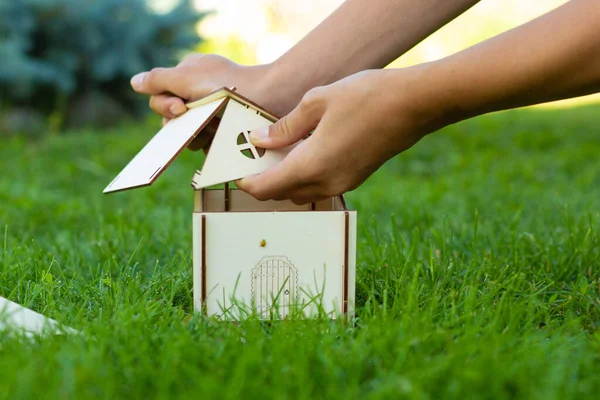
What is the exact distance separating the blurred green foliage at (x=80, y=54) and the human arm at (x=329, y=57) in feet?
8.71

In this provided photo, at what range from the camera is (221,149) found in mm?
1111

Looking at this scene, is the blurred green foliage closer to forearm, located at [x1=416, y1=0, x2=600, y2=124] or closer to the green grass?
the green grass

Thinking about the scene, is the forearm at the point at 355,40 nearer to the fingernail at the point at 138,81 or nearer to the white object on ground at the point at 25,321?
the fingernail at the point at 138,81

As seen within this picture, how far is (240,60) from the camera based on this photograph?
673cm

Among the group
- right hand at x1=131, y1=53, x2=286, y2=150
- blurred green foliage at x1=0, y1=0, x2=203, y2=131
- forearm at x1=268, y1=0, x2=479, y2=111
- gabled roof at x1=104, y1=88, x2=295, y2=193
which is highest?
blurred green foliage at x1=0, y1=0, x2=203, y2=131

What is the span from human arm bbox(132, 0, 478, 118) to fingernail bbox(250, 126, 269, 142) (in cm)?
26

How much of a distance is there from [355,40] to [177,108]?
15.7 inches

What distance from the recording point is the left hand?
1026 millimetres

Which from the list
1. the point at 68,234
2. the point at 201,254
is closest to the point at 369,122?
the point at 201,254

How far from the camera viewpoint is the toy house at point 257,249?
1089 millimetres

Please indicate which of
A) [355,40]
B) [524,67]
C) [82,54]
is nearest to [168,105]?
[355,40]

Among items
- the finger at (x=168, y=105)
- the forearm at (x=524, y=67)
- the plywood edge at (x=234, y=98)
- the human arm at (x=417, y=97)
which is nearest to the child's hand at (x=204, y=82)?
the finger at (x=168, y=105)

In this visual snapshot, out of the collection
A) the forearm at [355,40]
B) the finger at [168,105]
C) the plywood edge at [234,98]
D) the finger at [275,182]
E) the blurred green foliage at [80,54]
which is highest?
the blurred green foliage at [80,54]

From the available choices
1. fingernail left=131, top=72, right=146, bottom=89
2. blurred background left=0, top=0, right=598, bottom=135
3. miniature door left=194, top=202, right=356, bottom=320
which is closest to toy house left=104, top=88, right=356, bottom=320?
miniature door left=194, top=202, right=356, bottom=320
